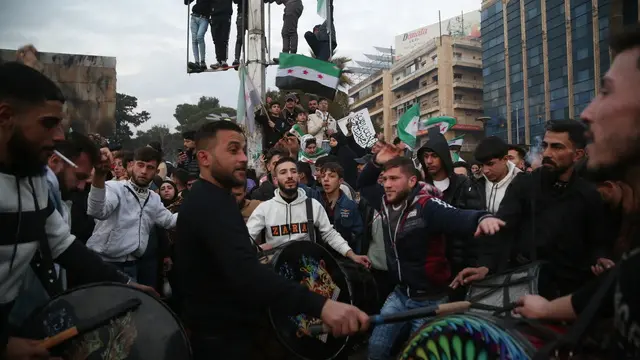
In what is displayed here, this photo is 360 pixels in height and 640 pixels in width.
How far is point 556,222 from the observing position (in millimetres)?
3332

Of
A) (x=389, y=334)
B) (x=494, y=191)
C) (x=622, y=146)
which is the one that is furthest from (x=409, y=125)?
(x=622, y=146)

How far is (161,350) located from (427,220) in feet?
Answer: 7.45

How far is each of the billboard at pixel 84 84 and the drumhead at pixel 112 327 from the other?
0.95 m

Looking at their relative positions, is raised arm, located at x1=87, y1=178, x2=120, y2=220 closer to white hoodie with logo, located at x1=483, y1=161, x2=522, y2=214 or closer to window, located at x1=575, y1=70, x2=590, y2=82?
white hoodie with logo, located at x1=483, y1=161, x2=522, y2=214

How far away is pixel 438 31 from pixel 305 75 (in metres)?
104

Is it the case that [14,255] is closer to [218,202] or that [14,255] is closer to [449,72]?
[218,202]

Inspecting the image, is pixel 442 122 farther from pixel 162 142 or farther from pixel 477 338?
pixel 162 142

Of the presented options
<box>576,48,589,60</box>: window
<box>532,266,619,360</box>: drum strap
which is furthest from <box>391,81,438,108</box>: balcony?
<box>532,266,619,360</box>: drum strap

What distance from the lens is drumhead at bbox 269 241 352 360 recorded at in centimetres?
324

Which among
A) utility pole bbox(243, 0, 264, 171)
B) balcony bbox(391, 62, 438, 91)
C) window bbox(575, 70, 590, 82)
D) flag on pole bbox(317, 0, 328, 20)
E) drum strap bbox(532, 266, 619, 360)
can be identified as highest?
balcony bbox(391, 62, 438, 91)

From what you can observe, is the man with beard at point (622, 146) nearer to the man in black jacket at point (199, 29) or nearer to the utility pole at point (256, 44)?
the utility pole at point (256, 44)

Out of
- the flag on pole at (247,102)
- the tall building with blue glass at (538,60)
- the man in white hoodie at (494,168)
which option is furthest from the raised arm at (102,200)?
the tall building with blue glass at (538,60)

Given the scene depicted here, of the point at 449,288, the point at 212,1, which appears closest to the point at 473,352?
the point at 449,288

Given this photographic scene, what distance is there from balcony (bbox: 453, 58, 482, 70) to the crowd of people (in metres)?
76.9
